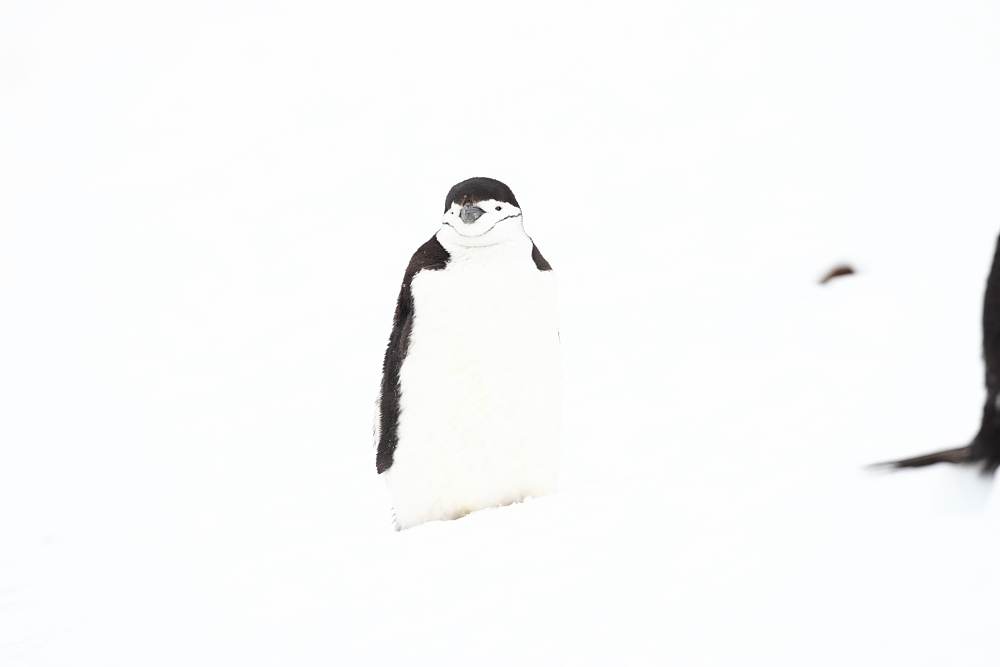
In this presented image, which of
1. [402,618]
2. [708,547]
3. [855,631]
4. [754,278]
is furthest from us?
[754,278]

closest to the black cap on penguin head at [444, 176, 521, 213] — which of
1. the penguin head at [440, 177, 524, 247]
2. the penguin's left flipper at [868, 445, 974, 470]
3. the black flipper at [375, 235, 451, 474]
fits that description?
the penguin head at [440, 177, 524, 247]

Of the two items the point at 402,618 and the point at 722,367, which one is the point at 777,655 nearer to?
the point at 402,618

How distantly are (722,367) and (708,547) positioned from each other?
4.95m

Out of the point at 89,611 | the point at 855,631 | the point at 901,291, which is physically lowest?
the point at 89,611

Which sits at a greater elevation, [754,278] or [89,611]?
[754,278]

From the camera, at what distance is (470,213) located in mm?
2654

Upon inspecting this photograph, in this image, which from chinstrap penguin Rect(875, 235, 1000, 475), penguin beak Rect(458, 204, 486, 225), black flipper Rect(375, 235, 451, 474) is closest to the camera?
chinstrap penguin Rect(875, 235, 1000, 475)

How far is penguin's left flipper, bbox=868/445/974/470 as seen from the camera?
4.24 feet

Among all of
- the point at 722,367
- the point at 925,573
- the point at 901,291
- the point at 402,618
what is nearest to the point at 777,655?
the point at 925,573

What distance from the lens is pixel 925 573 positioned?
3.77 ft

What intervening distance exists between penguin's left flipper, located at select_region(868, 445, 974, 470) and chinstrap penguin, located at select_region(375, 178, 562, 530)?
1.44m

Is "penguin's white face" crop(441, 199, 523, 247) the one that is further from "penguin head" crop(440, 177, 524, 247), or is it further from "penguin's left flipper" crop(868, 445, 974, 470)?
"penguin's left flipper" crop(868, 445, 974, 470)

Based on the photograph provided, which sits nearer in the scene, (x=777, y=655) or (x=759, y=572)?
(x=777, y=655)

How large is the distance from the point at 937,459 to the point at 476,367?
1.57 metres
